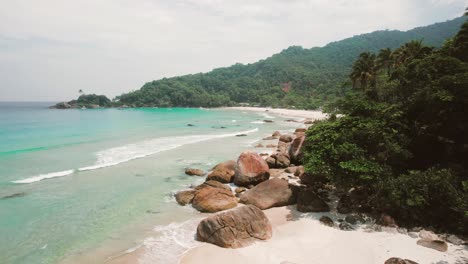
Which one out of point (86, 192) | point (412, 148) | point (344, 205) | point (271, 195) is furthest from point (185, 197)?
point (412, 148)

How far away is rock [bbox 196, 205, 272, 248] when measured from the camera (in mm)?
9211

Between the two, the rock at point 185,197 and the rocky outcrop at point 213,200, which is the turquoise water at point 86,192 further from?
the rocky outcrop at point 213,200

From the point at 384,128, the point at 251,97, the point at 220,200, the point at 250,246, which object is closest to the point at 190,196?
the point at 220,200

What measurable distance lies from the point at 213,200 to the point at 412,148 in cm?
865

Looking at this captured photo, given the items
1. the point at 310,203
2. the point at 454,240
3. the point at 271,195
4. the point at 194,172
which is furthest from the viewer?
the point at 194,172

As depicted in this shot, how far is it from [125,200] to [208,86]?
6066 inches

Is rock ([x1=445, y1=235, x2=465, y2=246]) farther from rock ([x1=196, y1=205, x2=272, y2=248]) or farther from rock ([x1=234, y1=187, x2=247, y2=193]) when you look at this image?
rock ([x1=234, y1=187, x2=247, y2=193])

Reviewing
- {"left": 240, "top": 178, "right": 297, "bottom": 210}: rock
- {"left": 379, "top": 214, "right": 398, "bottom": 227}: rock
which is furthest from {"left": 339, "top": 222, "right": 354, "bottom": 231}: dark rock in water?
{"left": 240, "top": 178, "right": 297, "bottom": 210}: rock

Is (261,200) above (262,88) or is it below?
below

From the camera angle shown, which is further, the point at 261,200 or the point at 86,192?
the point at 86,192

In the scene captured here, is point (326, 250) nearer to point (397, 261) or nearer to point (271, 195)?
point (397, 261)

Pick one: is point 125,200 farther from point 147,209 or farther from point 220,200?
point 220,200

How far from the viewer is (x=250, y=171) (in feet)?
49.8

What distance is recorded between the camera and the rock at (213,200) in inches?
488
